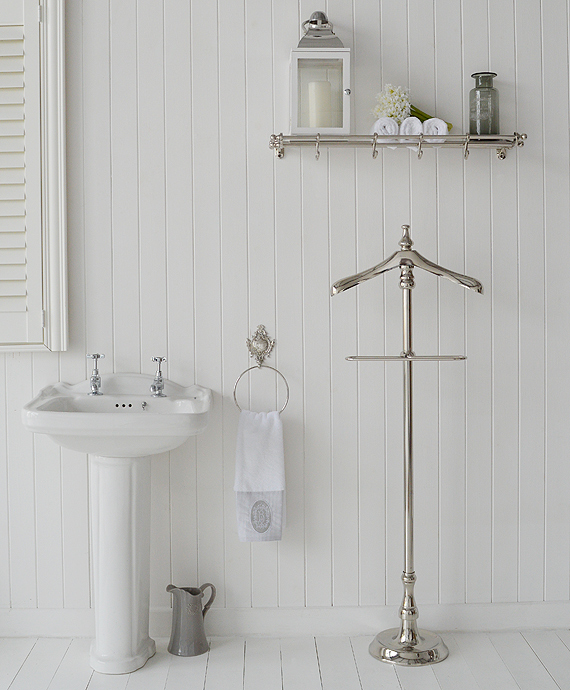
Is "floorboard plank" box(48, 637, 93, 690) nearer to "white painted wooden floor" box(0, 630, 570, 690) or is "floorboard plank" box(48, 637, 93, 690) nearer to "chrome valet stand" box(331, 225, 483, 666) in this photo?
"white painted wooden floor" box(0, 630, 570, 690)

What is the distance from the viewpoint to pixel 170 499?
2377 mm

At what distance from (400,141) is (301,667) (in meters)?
1.64

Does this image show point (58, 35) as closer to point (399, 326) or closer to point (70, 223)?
point (70, 223)

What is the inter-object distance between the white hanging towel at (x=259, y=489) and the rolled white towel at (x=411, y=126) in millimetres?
1040

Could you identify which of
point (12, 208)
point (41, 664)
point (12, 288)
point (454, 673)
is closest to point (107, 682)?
point (41, 664)

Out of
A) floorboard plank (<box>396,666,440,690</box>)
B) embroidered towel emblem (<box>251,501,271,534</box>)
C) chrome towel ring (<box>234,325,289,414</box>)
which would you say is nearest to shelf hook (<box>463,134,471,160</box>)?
A: chrome towel ring (<box>234,325,289,414</box>)

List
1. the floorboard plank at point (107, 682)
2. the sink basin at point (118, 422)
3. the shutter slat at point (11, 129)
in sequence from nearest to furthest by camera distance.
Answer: the sink basin at point (118, 422) < the floorboard plank at point (107, 682) < the shutter slat at point (11, 129)

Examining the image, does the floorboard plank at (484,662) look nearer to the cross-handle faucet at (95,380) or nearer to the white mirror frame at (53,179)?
the cross-handle faucet at (95,380)

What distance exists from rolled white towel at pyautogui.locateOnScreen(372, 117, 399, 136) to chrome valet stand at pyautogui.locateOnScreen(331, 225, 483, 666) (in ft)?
0.97

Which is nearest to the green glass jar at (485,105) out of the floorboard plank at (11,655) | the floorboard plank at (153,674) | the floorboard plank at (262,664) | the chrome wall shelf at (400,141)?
the chrome wall shelf at (400,141)

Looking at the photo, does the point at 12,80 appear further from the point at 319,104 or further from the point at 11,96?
the point at 319,104

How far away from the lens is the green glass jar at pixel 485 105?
2.26 meters

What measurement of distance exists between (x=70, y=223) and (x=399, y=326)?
3.73 feet

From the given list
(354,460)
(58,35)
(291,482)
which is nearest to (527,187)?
(354,460)
